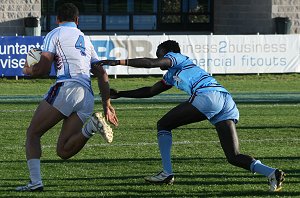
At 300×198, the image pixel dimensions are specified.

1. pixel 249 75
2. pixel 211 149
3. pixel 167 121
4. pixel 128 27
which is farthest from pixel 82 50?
pixel 128 27

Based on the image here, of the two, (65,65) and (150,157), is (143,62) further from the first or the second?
(150,157)

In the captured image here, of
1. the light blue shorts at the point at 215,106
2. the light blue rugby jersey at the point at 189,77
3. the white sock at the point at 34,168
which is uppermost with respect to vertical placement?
the light blue rugby jersey at the point at 189,77

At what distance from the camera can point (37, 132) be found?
10438 mm

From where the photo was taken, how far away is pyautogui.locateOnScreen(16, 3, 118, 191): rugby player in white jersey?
1038 centimetres

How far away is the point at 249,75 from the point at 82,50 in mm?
20991

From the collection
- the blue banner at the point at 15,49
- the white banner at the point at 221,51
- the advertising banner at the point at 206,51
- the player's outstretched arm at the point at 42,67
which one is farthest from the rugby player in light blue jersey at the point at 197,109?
the white banner at the point at 221,51

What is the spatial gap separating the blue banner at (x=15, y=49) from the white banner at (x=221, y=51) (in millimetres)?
1807

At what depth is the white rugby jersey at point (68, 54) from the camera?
1035 cm

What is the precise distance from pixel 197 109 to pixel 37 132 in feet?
5.50

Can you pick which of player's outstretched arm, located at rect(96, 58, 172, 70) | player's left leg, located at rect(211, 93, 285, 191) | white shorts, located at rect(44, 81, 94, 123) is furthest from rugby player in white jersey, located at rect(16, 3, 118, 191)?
player's left leg, located at rect(211, 93, 285, 191)

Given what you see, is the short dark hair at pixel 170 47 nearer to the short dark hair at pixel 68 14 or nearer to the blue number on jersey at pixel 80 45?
the blue number on jersey at pixel 80 45

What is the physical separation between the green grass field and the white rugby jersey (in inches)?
47.7

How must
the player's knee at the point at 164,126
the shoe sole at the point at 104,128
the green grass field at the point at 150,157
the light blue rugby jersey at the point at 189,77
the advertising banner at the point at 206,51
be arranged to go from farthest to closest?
the advertising banner at the point at 206,51, the player's knee at the point at 164,126, the green grass field at the point at 150,157, the light blue rugby jersey at the point at 189,77, the shoe sole at the point at 104,128

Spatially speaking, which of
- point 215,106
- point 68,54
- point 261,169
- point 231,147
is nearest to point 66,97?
point 68,54
